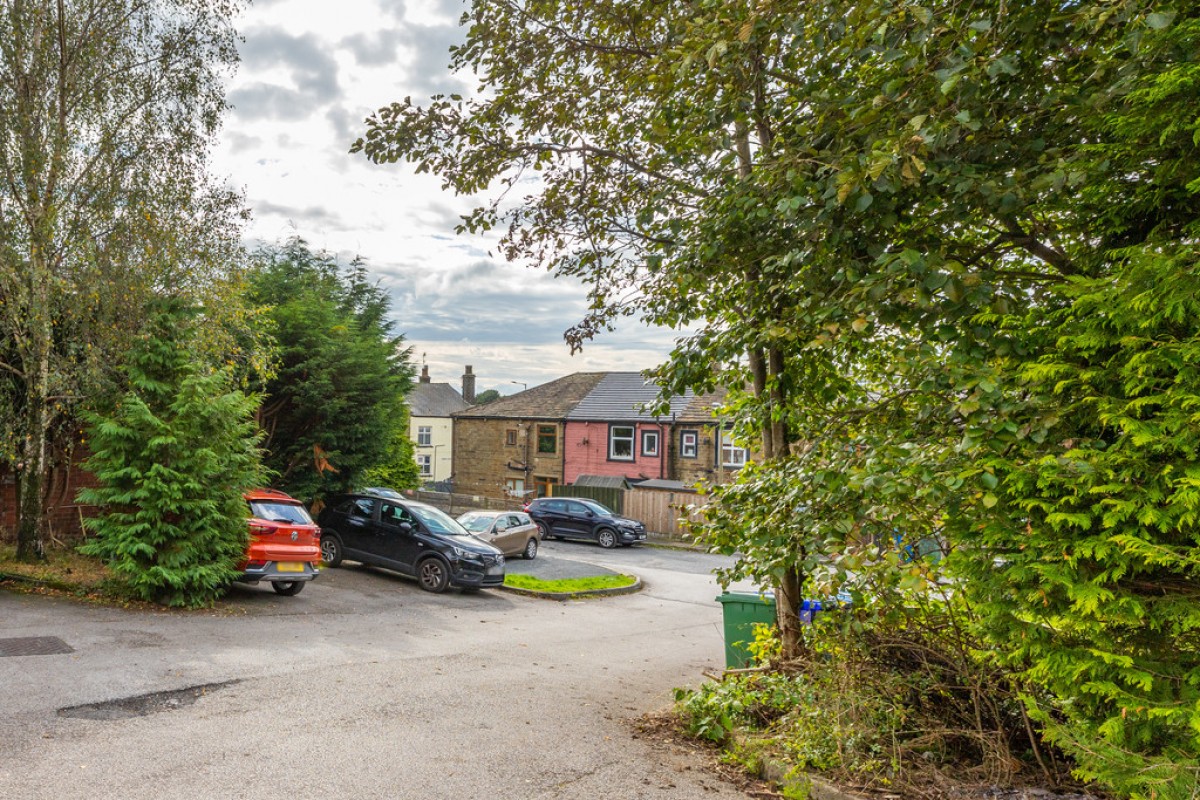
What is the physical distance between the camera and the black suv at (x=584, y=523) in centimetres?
2723

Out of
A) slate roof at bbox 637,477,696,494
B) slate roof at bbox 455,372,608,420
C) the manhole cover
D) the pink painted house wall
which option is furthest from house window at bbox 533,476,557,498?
the manhole cover

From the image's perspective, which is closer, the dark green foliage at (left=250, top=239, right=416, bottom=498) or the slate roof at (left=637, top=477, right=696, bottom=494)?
the dark green foliage at (left=250, top=239, right=416, bottom=498)

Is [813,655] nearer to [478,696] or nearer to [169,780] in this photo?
[478,696]

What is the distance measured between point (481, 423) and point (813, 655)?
1375 inches

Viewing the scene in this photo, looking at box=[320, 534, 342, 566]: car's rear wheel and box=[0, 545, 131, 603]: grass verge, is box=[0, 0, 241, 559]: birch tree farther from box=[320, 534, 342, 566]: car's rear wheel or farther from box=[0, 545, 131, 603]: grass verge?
box=[320, 534, 342, 566]: car's rear wheel

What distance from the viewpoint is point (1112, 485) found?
3680 millimetres

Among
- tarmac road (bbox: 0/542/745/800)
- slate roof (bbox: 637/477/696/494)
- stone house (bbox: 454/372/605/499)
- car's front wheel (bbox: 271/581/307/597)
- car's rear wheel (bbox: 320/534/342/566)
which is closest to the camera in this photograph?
tarmac road (bbox: 0/542/745/800)

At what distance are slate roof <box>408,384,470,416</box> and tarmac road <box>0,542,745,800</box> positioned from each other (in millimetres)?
39277

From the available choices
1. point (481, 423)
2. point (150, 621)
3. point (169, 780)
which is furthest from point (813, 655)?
point (481, 423)

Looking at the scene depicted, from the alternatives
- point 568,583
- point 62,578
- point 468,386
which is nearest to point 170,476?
point 62,578

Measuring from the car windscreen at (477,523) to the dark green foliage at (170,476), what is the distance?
894 centimetres

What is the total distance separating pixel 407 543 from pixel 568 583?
4.04m

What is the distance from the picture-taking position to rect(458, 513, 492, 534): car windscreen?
20344 mm

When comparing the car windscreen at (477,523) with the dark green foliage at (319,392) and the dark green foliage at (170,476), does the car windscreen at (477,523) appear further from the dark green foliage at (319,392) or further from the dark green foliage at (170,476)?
the dark green foliage at (170,476)
